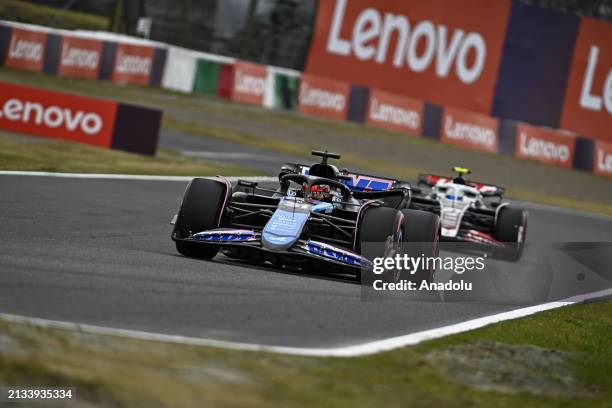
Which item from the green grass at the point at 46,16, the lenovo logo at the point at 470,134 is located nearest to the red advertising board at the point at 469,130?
the lenovo logo at the point at 470,134

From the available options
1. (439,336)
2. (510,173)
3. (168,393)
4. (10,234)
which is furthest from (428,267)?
(510,173)

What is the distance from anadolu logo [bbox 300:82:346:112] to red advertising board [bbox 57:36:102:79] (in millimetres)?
6354

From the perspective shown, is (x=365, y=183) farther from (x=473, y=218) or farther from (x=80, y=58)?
(x=80, y=58)

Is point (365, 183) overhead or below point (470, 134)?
below

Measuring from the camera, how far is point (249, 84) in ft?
133

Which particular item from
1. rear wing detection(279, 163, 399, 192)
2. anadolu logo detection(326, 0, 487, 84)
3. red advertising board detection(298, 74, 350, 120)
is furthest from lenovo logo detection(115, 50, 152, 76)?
rear wing detection(279, 163, 399, 192)

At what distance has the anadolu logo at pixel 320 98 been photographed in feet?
131

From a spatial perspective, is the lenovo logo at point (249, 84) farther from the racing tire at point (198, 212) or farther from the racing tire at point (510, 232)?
the racing tire at point (198, 212)

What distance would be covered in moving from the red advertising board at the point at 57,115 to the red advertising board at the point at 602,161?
58.6 feet

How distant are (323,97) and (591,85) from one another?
27.7ft

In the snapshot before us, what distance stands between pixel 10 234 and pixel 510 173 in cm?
2427

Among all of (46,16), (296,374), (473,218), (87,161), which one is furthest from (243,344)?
(46,16)

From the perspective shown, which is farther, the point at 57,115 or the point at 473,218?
the point at 57,115

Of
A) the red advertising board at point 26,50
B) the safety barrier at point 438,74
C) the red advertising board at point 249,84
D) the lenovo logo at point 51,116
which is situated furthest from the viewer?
the red advertising board at point 249,84
